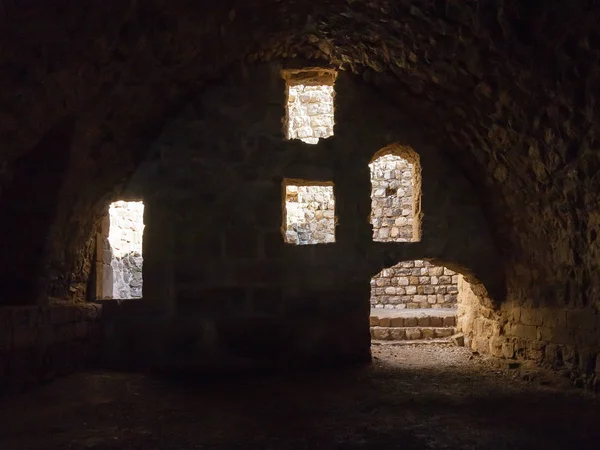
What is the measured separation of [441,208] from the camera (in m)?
6.69

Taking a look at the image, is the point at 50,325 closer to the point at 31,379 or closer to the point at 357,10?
the point at 31,379

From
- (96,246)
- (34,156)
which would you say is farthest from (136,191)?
(34,156)

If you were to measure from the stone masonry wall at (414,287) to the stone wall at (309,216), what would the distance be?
1.54m

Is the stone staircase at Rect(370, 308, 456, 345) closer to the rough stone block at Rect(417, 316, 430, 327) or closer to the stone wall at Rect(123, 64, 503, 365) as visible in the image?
the rough stone block at Rect(417, 316, 430, 327)

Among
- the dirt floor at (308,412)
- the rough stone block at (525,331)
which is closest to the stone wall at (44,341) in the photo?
the dirt floor at (308,412)

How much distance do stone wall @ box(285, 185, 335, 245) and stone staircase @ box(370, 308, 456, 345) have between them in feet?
11.0

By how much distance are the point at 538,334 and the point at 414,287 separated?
618cm

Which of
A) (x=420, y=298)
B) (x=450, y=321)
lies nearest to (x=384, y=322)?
(x=450, y=321)

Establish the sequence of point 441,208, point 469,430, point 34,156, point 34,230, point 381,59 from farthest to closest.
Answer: point 441,208 < point 381,59 < point 34,230 < point 34,156 < point 469,430

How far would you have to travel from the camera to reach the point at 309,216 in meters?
12.6

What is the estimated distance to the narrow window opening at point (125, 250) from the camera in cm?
1094

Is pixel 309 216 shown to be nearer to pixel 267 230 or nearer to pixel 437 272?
pixel 437 272

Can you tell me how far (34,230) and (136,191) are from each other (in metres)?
1.42

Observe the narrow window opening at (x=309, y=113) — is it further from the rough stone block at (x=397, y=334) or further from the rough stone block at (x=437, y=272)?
the rough stone block at (x=397, y=334)
